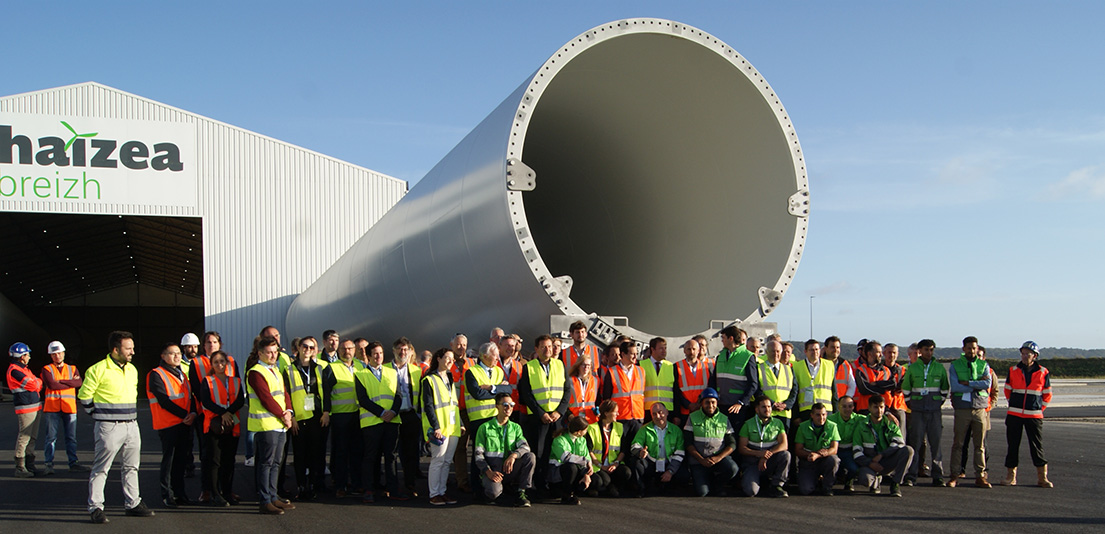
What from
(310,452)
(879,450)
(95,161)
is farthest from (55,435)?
(95,161)

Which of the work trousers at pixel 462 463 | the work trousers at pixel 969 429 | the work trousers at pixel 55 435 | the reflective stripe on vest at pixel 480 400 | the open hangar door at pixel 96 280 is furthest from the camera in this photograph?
the open hangar door at pixel 96 280

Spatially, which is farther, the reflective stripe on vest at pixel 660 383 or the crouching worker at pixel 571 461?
the reflective stripe on vest at pixel 660 383

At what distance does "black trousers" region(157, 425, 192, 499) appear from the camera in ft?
22.1

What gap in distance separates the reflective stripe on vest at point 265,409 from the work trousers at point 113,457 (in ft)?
2.78

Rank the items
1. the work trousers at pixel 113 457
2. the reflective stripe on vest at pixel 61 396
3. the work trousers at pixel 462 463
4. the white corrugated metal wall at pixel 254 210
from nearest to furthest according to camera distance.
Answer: the work trousers at pixel 113 457 → the work trousers at pixel 462 463 → the reflective stripe on vest at pixel 61 396 → the white corrugated metal wall at pixel 254 210

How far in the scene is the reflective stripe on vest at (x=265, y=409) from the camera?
6.40m

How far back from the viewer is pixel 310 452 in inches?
283

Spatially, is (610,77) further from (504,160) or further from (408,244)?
(408,244)

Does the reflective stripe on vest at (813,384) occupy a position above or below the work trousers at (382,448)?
above

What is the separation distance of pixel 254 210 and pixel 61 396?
40.4 ft

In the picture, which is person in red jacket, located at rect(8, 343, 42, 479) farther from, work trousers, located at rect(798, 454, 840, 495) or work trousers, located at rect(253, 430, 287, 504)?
work trousers, located at rect(798, 454, 840, 495)

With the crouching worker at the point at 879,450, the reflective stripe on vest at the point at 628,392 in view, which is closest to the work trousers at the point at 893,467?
the crouching worker at the point at 879,450

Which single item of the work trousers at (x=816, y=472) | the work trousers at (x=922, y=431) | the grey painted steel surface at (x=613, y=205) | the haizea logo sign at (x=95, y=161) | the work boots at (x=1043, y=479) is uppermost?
the haizea logo sign at (x=95, y=161)

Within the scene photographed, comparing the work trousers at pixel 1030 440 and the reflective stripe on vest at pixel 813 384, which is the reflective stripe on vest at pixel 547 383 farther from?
the work trousers at pixel 1030 440
